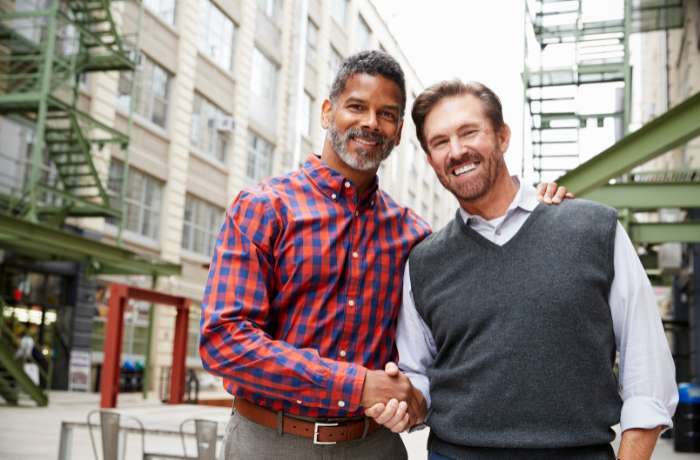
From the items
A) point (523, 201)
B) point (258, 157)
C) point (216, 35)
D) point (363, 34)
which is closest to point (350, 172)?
point (523, 201)

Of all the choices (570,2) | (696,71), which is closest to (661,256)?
(696,71)

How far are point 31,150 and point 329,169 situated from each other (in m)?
18.6

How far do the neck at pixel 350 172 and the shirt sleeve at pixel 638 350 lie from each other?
3.35 ft

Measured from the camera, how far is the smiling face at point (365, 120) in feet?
9.78

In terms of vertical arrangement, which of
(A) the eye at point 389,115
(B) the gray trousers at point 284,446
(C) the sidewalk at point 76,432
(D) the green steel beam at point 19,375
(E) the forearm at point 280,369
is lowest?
(C) the sidewalk at point 76,432

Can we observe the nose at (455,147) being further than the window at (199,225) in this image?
No

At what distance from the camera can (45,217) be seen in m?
19.6

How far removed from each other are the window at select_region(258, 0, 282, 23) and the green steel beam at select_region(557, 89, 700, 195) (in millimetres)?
24486

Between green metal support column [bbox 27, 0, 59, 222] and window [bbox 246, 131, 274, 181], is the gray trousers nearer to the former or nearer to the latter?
green metal support column [bbox 27, 0, 59, 222]

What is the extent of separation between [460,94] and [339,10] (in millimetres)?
40604

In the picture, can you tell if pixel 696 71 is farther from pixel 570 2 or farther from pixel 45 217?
pixel 45 217

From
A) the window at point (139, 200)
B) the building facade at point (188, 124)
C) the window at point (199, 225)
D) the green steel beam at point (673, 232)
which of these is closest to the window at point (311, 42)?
the building facade at point (188, 124)

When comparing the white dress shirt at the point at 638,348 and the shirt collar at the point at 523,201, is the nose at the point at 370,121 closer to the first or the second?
the shirt collar at the point at 523,201

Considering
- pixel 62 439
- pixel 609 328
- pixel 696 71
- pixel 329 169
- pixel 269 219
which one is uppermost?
pixel 696 71
